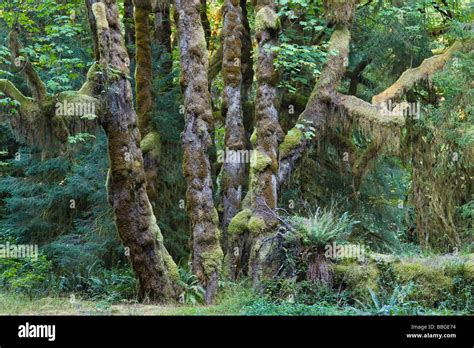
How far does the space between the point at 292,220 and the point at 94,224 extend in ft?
24.5

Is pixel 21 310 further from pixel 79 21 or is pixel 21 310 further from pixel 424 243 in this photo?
pixel 79 21

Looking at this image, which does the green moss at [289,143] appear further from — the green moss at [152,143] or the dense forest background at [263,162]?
the green moss at [152,143]

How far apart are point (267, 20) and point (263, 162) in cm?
329

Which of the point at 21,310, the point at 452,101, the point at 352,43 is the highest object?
the point at 352,43

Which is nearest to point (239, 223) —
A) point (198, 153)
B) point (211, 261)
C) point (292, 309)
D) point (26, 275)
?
point (211, 261)

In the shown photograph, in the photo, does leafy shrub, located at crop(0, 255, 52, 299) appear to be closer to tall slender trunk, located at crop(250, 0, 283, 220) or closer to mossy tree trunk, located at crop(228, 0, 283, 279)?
mossy tree trunk, located at crop(228, 0, 283, 279)

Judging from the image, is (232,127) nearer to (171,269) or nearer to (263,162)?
(263,162)

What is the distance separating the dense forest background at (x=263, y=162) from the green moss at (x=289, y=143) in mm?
51

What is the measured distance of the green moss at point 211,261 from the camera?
11994mm

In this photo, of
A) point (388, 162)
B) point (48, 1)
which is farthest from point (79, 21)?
point (388, 162)

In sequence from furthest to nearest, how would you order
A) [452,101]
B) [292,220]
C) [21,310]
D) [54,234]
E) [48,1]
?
[54,234] < [48,1] < [452,101] < [292,220] < [21,310]

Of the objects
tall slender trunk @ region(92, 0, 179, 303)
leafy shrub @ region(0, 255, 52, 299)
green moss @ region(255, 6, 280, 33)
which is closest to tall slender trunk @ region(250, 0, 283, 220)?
green moss @ region(255, 6, 280, 33)

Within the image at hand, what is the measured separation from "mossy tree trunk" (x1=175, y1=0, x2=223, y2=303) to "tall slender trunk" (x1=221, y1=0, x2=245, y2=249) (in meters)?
1.35

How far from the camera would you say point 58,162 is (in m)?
17.8
